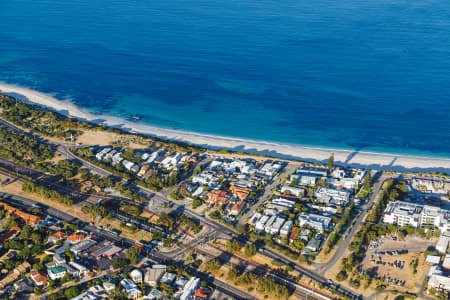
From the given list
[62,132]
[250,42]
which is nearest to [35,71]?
[62,132]

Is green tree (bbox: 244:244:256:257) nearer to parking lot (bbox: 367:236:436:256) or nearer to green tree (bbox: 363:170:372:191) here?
parking lot (bbox: 367:236:436:256)

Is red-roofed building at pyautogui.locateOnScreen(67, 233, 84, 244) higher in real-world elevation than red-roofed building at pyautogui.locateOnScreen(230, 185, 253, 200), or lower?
lower

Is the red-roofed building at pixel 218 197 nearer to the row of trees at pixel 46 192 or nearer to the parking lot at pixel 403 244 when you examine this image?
the row of trees at pixel 46 192

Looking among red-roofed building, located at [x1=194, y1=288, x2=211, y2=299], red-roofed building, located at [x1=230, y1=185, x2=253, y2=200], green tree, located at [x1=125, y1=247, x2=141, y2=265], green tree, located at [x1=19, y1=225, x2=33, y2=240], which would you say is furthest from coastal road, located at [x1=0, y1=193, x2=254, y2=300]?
red-roofed building, located at [x1=230, y1=185, x2=253, y2=200]

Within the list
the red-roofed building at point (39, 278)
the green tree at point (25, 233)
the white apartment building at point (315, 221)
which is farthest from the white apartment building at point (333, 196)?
the green tree at point (25, 233)

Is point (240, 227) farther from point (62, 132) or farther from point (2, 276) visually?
point (62, 132)
